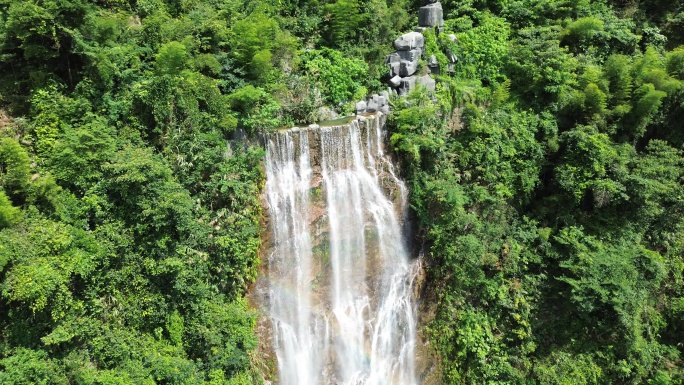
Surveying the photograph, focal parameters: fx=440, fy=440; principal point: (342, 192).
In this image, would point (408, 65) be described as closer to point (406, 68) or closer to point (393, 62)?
point (406, 68)

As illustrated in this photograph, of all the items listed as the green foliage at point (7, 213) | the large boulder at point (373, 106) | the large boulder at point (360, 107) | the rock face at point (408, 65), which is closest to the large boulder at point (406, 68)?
the rock face at point (408, 65)

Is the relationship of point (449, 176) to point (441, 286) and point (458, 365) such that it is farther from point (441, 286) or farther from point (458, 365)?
point (458, 365)

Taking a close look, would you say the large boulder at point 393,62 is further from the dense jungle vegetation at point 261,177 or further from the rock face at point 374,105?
the rock face at point 374,105

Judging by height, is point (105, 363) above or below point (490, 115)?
below

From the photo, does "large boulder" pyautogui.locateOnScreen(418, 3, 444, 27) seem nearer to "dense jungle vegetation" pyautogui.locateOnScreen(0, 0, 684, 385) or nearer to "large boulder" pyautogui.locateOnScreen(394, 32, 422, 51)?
"dense jungle vegetation" pyautogui.locateOnScreen(0, 0, 684, 385)

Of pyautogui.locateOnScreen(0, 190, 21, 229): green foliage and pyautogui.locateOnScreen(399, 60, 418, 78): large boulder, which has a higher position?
pyautogui.locateOnScreen(399, 60, 418, 78): large boulder

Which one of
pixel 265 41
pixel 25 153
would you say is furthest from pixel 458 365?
pixel 25 153

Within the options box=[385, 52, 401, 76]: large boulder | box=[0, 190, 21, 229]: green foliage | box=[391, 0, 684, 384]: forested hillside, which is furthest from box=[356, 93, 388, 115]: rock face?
box=[0, 190, 21, 229]: green foliage
